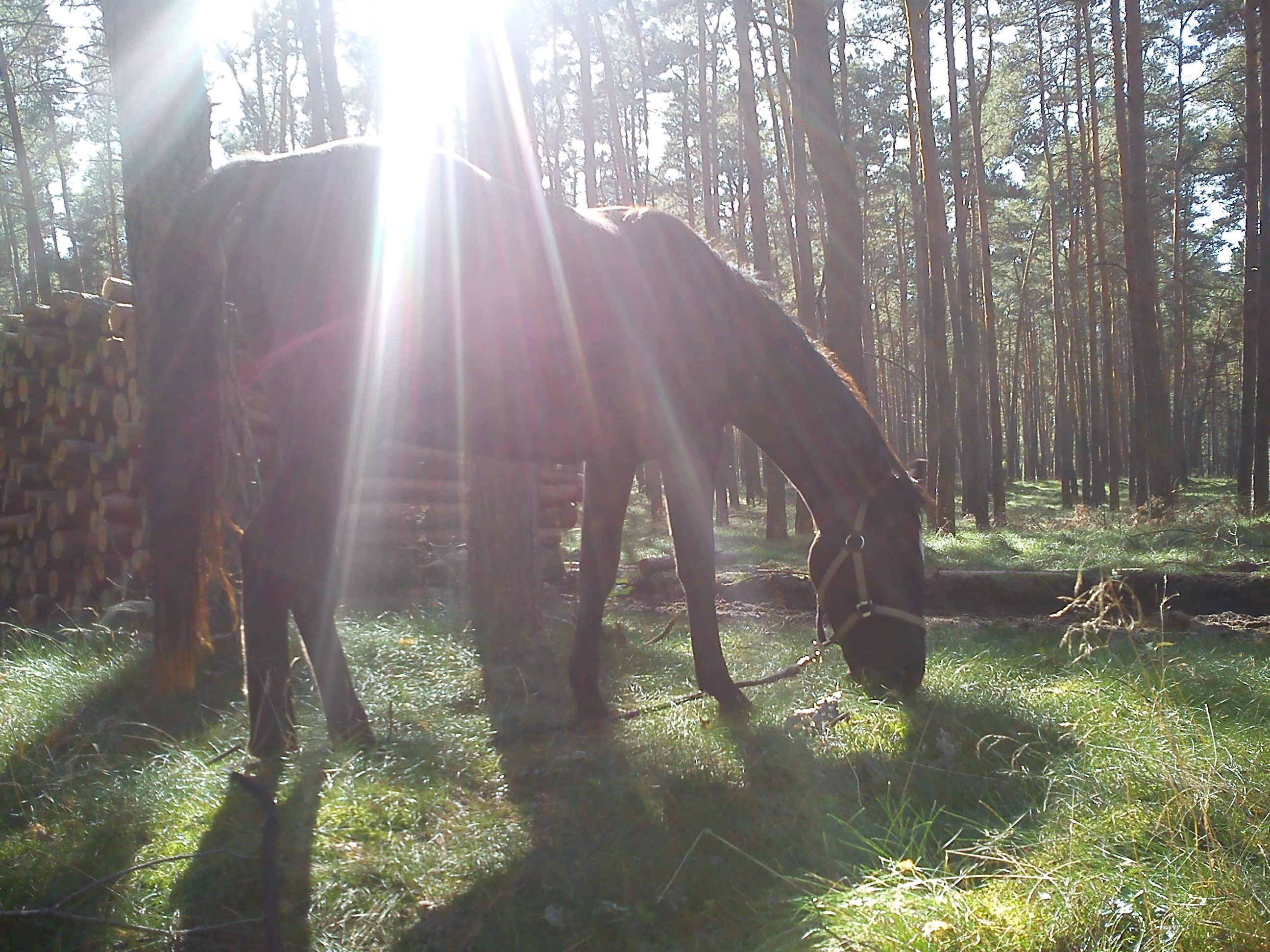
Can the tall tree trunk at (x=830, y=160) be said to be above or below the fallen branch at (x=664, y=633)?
above

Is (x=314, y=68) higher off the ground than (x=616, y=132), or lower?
higher

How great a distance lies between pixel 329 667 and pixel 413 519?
254 inches

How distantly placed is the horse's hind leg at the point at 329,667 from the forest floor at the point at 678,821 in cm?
11

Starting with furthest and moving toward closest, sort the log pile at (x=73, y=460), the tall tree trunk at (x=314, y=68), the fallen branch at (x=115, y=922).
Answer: the tall tree trunk at (x=314, y=68) < the log pile at (x=73, y=460) < the fallen branch at (x=115, y=922)

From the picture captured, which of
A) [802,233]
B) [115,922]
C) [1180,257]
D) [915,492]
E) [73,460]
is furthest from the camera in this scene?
[1180,257]

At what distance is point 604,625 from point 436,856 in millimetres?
3406

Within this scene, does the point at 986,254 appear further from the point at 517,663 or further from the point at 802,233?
the point at 517,663

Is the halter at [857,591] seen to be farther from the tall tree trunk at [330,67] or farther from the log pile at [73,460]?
the tall tree trunk at [330,67]

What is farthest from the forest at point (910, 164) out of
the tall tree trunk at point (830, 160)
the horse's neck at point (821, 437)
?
the horse's neck at point (821, 437)

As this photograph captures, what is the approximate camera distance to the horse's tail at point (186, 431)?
3.21m

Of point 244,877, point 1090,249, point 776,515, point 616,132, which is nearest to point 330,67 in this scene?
point 616,132

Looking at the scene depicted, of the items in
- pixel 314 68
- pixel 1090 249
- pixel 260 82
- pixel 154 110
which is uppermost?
pixel 260 82

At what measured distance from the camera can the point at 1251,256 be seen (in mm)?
15031

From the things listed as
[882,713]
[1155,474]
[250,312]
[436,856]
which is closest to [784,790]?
[882,713]
